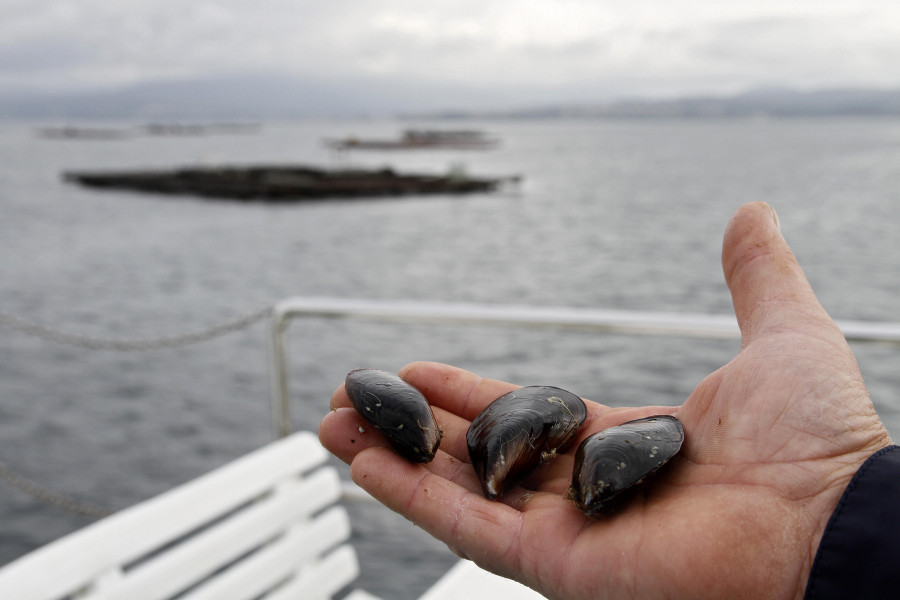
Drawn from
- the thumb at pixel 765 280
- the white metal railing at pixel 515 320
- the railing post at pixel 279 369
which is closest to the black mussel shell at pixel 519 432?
the thumb at pixel 765 280

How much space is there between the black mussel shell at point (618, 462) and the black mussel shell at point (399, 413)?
37cm

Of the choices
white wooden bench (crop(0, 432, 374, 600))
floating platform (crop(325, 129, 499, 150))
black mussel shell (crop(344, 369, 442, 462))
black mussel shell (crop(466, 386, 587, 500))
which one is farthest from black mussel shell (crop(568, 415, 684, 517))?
floating platform (crop(325, 129, 499, 150))

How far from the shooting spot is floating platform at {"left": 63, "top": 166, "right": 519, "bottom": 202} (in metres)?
50.3

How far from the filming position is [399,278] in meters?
27.6

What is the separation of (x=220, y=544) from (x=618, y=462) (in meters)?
1.59

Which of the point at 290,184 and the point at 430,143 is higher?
the point at 430,143

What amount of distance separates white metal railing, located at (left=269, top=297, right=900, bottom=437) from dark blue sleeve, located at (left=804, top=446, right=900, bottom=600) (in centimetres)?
135

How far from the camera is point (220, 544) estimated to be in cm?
250

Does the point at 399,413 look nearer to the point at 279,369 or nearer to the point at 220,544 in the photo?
the point at 220,544

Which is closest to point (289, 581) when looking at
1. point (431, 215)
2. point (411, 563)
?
→ point (411, 563)

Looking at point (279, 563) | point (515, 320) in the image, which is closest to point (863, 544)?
point (515, 320)

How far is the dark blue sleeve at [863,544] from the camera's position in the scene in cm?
127

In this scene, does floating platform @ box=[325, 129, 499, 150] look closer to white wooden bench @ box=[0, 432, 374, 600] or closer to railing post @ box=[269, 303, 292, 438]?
railing post @ box=[269, 303, 292, 438]

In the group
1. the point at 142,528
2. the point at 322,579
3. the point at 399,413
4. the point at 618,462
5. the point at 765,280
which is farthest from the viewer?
the point at 322,579
